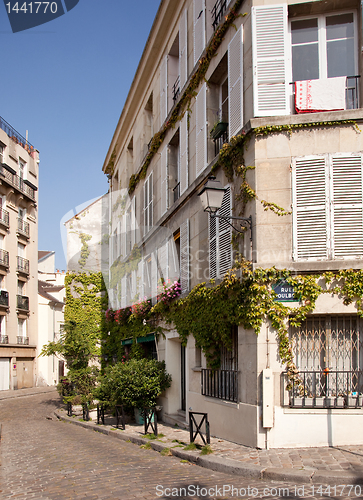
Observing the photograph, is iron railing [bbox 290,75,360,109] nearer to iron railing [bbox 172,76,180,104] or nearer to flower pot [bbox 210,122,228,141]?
flower pot [bbox 210,122,228,141]

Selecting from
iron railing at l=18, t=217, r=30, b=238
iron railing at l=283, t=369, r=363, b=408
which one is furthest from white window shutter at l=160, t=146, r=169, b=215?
iron railing at l=18, t=217, r=30, b=238

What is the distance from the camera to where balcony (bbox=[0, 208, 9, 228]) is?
3116 centimetres

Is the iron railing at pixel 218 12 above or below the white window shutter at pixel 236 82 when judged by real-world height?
above

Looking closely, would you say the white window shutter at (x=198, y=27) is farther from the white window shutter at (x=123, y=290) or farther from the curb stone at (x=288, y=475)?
the white window shutter at (x=123, y=290)

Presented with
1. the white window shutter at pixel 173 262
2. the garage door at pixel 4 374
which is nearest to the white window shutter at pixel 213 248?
the white window shutter at pixel 173 262

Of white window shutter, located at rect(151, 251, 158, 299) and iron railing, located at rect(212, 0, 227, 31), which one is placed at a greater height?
iron railing, located at rect(212, 0, 227, 31)

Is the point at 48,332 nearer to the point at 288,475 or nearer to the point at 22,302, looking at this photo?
the point at 22,302

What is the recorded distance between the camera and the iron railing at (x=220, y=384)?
9016 mm

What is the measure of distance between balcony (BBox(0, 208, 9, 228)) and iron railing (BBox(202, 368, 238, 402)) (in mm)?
24072

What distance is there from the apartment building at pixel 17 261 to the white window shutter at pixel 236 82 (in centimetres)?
2433

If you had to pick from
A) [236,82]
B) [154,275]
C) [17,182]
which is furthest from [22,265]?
[236,82]

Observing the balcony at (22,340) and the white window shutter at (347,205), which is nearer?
the white window shutter at (347,205)

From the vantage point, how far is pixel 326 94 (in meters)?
8.58

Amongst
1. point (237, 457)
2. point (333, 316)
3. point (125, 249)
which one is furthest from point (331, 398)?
point (125, 249)
